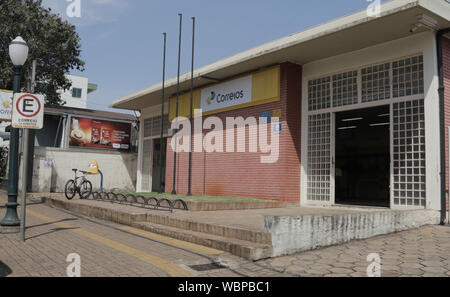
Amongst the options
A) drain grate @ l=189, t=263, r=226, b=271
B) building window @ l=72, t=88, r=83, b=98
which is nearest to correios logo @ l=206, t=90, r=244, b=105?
drain grate @ l=189, t=263, r=226, b=271

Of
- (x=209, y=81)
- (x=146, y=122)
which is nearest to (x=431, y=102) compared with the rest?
(x=209, y=81)

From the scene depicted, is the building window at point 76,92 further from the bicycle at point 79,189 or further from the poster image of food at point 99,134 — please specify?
the bicycle at point 79,189

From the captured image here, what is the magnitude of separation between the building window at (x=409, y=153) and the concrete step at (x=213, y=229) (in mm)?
4764

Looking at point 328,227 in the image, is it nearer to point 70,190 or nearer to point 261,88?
point 261,88

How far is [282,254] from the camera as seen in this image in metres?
5.30

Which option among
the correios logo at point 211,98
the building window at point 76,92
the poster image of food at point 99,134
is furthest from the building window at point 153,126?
the building window at point 76,92

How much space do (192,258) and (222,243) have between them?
25.7 inches

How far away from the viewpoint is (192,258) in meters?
5.10

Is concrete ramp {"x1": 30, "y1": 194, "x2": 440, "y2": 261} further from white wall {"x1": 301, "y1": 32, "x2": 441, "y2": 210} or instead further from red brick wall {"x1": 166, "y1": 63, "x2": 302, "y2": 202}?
red brick wall {"x1": 166, "y1": 63, "x2": 302, "y2": 202}

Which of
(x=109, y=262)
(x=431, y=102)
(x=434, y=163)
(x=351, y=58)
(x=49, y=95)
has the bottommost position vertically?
(x=109, y=262)

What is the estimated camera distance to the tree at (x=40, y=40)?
22078 millimetres

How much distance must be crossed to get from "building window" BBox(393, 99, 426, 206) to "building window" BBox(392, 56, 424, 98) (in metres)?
0.26
